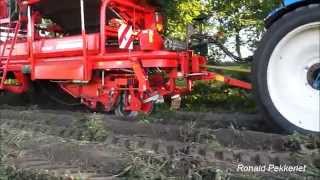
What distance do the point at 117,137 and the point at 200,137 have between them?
0.96 m

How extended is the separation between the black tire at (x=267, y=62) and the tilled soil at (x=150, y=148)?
0.15 metres

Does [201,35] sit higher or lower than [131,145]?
higher

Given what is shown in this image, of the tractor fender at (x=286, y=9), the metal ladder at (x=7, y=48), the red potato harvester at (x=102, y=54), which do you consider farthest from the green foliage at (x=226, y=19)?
the tractor fender at (x=286, y=9)

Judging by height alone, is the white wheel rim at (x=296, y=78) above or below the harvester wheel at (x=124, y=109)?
above

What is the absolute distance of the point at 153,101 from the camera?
297 inches

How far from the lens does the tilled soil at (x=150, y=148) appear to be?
383 centimetres

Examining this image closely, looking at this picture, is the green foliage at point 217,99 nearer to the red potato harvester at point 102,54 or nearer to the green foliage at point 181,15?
the red potato harvester at point 102,54

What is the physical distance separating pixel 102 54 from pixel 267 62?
11.8 feet

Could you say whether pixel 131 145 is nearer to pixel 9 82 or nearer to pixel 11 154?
pixel 11 154

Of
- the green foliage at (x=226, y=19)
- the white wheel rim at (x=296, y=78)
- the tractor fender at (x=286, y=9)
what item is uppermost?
the green foliage at (x=226, y=19)

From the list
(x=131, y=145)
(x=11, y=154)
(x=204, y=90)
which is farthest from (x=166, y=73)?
(x=11, y=154)

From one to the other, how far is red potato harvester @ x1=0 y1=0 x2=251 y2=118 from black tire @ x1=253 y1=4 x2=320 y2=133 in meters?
2.56

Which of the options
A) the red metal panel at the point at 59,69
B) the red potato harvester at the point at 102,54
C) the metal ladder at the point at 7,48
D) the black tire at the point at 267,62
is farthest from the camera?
the metal ladder at the point at 7,48

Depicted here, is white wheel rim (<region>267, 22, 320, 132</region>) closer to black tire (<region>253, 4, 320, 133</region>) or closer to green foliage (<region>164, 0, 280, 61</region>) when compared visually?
black tire (<region>253, 4, 320, 133</region>)
